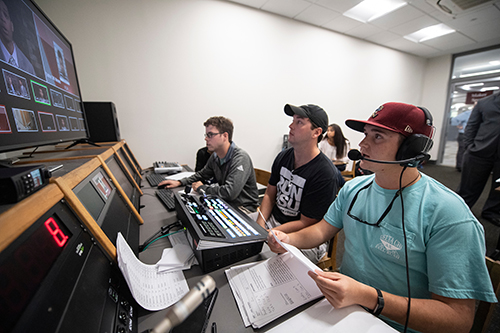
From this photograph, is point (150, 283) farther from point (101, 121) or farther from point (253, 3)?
point (253, 3)

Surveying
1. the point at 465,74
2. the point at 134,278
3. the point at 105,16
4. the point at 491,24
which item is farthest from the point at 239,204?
the point at 465,74

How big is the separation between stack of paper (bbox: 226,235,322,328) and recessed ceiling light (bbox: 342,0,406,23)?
158 inches

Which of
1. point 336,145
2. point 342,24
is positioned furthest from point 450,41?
point 336,145

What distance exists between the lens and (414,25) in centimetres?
365

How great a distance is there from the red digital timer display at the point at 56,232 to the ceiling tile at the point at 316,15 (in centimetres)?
384

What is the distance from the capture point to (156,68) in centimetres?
260

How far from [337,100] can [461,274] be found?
13.6 feet

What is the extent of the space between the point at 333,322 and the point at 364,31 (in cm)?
489

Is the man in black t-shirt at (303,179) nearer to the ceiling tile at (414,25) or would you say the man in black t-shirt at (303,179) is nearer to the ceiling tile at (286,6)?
the ceiling tile at (286,6)

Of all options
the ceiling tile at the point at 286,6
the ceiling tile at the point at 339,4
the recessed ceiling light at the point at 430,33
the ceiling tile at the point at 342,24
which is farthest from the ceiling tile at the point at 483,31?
the ceiling tile at the point at 286,6

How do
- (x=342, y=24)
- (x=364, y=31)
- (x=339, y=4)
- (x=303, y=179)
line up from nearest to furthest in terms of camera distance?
(x=303, y=179), (x=339, y=4), (x=342, y=24), (x=364, y=31)

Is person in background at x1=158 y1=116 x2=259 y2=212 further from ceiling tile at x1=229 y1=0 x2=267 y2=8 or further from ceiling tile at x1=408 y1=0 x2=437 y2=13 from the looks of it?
ceiling tile at x1=408 y1=0 x2=437 y2=13

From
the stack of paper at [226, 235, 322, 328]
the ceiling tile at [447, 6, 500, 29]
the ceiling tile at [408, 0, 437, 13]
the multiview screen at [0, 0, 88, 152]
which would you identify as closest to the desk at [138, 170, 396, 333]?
the stack of paper at [226, 235, 322, 328]

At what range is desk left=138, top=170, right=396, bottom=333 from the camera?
21.5 inches
